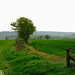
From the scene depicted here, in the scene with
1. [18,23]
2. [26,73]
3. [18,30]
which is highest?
[18,23]

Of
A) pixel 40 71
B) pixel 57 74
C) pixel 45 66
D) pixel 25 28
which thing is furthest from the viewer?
pixel 25 28

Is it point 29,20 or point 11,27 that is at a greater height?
point 29,20

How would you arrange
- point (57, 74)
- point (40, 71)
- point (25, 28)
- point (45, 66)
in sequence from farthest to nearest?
point (25, 28) < point (45, 66) < point (40, 71) < point (57, 74)

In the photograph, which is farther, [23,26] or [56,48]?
[23,26]

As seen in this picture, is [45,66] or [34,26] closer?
[45,66]

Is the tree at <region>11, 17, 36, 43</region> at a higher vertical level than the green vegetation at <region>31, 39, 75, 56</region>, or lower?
higher

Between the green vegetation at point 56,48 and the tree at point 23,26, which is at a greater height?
the tree at point 23,26

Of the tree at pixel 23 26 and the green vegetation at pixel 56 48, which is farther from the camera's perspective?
the tree at pixel 23 26

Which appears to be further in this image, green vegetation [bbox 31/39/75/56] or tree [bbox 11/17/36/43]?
tree [bbox 11/17/36/43]

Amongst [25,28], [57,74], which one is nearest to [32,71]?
[57,74]

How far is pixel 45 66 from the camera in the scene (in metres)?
9.11

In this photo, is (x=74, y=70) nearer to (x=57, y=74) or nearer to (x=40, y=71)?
(x=57, y=74)

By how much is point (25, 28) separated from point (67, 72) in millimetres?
30560

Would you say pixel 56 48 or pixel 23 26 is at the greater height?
pixel 23 26
